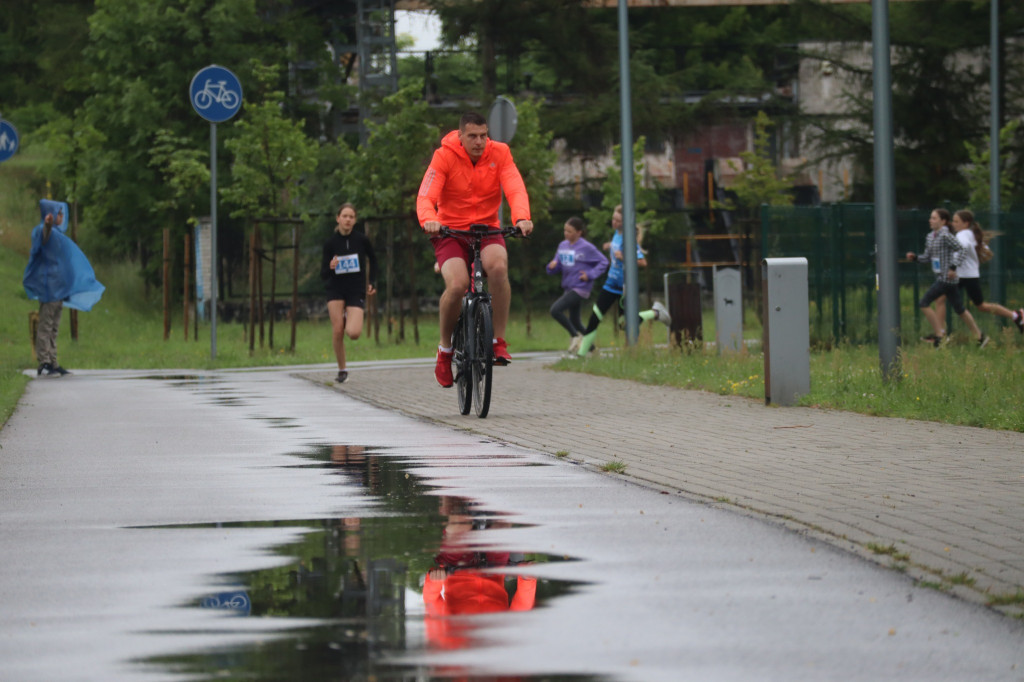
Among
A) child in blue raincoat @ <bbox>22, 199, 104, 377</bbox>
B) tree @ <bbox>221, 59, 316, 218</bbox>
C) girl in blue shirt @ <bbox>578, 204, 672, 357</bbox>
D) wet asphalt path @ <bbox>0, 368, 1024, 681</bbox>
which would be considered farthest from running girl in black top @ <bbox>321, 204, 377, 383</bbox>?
tree @ <bbox>221, 59, 316, 218</bbox>

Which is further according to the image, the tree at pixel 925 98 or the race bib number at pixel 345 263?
the tree at pixel 925 98

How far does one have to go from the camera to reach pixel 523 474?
A: 29.4 feet

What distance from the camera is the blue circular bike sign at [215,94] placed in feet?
71.9

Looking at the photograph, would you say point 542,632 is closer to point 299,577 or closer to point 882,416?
point 299,577

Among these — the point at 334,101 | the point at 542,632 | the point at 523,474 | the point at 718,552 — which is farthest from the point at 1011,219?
the point at 334,101

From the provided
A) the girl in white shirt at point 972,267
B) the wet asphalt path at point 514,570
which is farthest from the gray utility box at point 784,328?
the girl in white shirt at point 972,267

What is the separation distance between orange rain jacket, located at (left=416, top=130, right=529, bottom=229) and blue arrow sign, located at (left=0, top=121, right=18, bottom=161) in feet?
37.5

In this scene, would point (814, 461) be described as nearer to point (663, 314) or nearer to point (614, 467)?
point (614, 467)

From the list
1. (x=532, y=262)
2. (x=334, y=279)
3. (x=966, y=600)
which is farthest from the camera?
(x=532, y=262)

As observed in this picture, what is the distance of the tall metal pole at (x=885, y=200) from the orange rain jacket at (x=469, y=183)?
→ 347 centimetres

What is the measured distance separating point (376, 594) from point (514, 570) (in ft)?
2.04

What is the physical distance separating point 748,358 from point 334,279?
15.8 feet

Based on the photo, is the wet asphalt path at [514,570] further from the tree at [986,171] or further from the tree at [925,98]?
the tree at [925,98]

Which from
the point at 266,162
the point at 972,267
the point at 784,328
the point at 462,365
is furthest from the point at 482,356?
the point at 266,162
